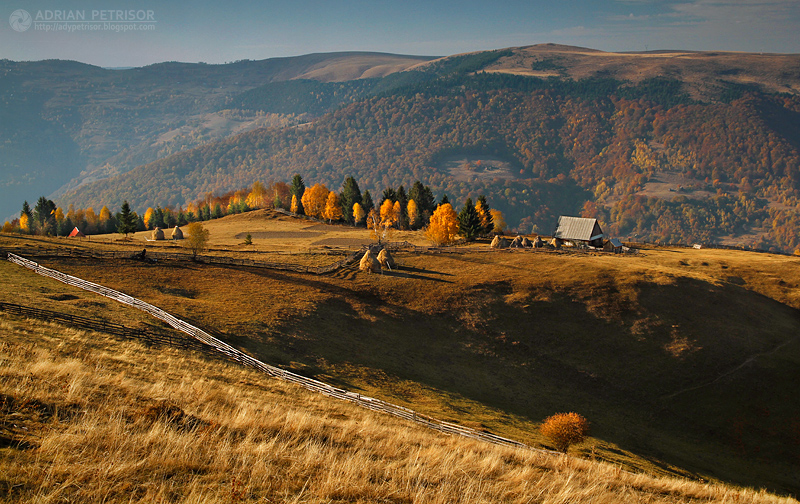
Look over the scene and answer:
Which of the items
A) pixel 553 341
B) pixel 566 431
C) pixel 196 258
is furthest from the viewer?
pixel 196 258

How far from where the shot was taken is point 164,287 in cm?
5541

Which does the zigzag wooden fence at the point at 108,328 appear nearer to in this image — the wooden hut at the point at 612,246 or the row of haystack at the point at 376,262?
the row of haystack at the point at 376,262

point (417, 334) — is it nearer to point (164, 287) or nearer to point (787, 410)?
point (164, 287)

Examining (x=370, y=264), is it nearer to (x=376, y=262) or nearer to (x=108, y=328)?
(x=376, y=262)

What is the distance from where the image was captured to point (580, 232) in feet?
356

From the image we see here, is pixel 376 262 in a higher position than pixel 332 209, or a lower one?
lower

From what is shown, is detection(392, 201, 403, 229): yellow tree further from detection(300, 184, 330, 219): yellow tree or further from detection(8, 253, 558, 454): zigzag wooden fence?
detection(8, 253, 558, 454): zigzag wooden fence

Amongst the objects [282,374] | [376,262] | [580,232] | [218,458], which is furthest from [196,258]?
[580,232]

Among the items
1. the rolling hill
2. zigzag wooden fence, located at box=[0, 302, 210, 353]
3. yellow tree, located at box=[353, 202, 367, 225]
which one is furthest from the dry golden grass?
yellow tree, located at box=[353, 202, 367, 225]

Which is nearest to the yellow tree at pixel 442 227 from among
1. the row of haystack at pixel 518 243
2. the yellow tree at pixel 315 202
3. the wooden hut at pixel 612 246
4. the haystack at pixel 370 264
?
the row of haystack at pixel 518 243

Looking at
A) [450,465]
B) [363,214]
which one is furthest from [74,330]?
[363,214]

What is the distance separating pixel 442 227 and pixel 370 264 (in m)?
32.7

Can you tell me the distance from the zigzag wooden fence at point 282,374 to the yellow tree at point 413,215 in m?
95.0

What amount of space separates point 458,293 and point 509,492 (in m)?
52.1
